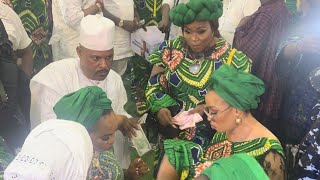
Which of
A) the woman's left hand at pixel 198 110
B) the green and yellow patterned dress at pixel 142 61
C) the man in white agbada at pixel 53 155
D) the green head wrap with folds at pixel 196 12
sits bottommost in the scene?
the green and yellow patterned dress at pixel 142 61

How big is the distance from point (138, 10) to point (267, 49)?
75.3 inches

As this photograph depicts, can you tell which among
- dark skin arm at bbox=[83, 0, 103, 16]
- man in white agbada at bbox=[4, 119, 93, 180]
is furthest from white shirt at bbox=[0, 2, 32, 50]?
man in white agbada at bbox=[4, 119, 93, 180]

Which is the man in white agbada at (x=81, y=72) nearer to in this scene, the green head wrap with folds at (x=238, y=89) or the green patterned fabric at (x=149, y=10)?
the green head wrap with folds at (x=238, y=89)

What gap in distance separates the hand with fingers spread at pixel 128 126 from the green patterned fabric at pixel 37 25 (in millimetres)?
1896

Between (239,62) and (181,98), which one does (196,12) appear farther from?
(181,98)

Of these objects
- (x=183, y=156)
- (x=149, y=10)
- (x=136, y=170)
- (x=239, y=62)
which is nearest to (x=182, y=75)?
(x=239, y=62)

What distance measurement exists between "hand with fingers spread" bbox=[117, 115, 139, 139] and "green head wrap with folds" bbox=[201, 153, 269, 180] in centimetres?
128

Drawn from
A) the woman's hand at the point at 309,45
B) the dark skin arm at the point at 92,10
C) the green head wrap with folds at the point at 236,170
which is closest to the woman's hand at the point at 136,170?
the green head wrap with folds at the point at 236,170

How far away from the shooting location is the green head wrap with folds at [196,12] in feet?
11.0

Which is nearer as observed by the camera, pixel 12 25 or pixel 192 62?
pixel 192 62

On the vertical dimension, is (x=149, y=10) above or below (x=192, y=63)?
below

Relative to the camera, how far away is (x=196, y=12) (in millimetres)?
3371

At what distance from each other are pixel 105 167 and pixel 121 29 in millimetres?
2542

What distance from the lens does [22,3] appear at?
4.58 metres
